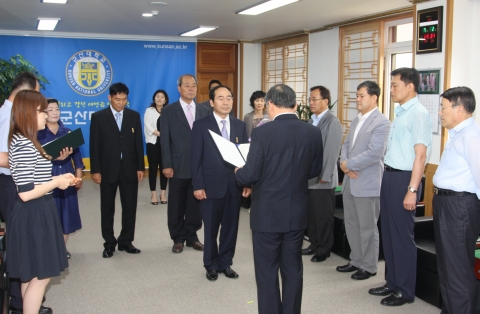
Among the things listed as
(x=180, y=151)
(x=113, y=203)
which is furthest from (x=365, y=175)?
(x=113, y=203)

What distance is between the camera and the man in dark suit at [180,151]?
4633 mm

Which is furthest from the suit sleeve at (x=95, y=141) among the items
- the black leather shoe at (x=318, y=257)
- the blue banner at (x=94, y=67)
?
the blue banner at (x=94, y=67)

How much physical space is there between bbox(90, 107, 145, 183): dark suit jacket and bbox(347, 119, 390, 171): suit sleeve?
2.10 meters

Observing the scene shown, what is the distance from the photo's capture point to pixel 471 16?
5344 mm

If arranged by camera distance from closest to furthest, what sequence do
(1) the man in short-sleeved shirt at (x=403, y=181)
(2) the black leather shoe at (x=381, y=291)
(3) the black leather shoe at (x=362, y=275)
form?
(1) the man in short-sleeved shirt at (x=403, y=181) < (2) the black leather shoe at (x=381, y=291) < (3) the black leather shoe at (x=362, y=275)

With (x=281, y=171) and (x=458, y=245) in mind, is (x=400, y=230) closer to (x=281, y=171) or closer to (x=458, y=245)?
(x=458, y=245)

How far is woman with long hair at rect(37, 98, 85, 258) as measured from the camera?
429 centimetres

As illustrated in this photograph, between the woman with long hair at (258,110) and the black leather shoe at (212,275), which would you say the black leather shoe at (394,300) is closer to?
the black leather shoe at (212,275)

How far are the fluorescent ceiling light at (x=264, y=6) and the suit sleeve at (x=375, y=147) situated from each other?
2775 millimetres

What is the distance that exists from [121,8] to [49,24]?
7.22ft

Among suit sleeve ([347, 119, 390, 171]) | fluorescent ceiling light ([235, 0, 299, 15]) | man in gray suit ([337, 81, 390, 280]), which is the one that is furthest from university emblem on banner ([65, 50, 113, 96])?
suit sleeve ([347, 119, 390, 171])

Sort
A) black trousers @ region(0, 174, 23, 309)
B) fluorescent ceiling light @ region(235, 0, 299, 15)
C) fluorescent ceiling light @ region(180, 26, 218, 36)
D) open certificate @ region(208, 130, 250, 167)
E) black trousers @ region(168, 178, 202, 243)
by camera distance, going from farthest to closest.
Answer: fluorescent ceiling light @ region(180, 26, 218, 36) < fluorescent ceiling light @ region(235, 0, 299, 15) < black trousers @ region(168, 178, 202, 243) < black trousers @ region(0, 174, 23, 309) < open certificate @ region(208, 130, 250, 167)

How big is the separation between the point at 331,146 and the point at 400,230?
1109 mm

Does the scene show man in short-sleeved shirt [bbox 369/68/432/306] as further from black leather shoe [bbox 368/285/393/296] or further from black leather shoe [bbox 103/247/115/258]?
black leather shoe [bbox 103/247/115/258]
